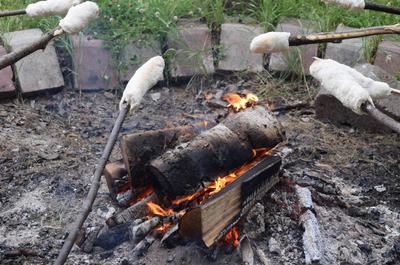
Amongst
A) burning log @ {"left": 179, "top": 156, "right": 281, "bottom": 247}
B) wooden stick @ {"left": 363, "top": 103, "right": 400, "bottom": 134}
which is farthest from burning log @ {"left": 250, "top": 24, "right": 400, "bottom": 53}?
burning log @ {"left": 179, "top": 156, "right": 281, "bottom": 247}

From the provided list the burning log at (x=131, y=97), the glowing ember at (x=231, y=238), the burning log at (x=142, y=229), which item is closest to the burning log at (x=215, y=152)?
the burning log at (x=142, y=229)

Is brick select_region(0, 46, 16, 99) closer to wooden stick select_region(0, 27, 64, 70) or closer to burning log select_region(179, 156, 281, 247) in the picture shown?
wooden stick select_region(0, 27, 64, 70)

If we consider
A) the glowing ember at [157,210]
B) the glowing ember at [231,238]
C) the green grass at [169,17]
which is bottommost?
the glowing ember at [231,238]

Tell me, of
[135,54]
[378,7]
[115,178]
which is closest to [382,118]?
[378,7]

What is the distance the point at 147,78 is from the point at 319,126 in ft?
6.94

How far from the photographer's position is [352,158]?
350 cm

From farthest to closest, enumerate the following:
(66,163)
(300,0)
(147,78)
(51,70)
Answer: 1. (300,0)
2. (51,70)
3. (66,163)
4. (147,78)

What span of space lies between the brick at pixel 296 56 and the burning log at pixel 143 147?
1.60m

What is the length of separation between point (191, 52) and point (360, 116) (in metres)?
1.53

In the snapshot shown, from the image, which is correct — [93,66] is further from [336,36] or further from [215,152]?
[336,36]

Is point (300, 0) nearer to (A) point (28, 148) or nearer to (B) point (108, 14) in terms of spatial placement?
(B) point (108, 14)

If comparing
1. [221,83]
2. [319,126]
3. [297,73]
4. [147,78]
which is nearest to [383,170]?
[319,126]

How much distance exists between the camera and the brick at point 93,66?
423 cm

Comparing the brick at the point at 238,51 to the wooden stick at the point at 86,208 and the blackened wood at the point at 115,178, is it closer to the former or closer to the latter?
the blackened wood at the point at 115,178
